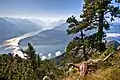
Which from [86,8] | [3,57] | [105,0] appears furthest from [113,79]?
[3,57]

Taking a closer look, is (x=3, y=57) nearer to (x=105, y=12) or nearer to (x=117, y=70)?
(x=105, y=12)

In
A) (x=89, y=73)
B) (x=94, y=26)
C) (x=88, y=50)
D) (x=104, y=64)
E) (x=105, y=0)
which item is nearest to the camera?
(x=89, y=73)

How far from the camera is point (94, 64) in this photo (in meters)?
17.1

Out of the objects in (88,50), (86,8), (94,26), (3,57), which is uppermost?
(86,8)

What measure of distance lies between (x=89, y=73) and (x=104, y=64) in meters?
1.49

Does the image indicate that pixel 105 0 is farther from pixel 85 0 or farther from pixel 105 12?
pixel 85 0

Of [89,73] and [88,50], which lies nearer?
[89,73]

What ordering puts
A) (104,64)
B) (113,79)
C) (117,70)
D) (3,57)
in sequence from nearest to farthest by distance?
(113,79), (117,70), (104,64), (3,57)

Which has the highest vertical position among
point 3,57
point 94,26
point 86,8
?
point 86,8

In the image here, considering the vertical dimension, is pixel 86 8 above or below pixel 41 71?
above

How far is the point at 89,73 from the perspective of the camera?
52.3 ft

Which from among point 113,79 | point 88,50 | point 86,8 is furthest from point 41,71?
point 113,79

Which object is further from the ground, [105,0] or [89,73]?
[105,0]

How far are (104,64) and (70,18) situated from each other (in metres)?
22.7
